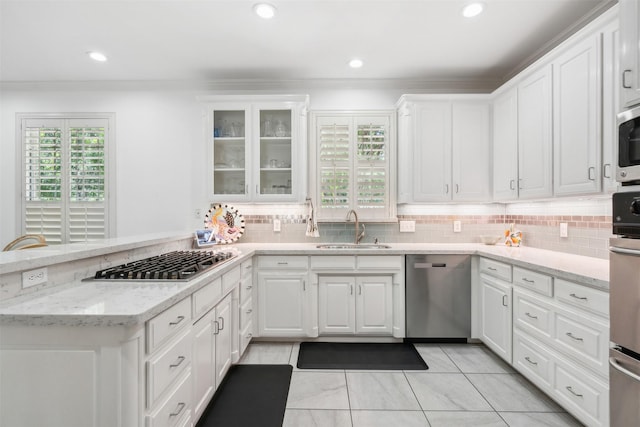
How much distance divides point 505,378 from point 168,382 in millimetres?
2331

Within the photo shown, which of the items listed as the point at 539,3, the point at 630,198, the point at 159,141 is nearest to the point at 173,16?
the point at 159,141

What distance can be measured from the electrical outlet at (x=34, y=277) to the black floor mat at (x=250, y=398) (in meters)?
1.17

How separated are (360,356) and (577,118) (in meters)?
2.40

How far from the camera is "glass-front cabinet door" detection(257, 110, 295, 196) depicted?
125 inches

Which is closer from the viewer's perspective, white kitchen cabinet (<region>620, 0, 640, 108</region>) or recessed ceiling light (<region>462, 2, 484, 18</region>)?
white kitchen cabinet (<region>620, 0, 640, 108</region>)

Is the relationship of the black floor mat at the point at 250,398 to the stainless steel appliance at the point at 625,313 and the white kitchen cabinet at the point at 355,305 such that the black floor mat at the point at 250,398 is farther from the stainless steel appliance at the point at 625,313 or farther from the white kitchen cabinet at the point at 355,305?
the stainless steel appliance at the point at 625,313

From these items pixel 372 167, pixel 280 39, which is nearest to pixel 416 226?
pixel 372 167

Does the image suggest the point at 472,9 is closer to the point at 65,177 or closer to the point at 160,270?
the point at 160,270

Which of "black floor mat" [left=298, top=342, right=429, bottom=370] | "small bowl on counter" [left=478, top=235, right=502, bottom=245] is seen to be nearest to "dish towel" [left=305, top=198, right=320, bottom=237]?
"black floor mat" [left=298, top=342, right=429, bottom=370]

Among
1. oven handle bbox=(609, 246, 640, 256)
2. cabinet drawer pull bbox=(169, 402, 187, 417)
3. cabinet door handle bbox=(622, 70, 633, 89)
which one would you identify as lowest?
cabinet drawer pull bbox=(169, 402, 187, 417)

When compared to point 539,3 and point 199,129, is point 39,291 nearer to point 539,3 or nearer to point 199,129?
point 199,129

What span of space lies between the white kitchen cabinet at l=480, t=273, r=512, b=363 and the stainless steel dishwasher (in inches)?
5.5

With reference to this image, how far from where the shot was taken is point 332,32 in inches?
99.6

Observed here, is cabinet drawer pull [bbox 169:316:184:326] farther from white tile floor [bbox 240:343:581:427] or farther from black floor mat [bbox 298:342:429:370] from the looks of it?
black floor mat [bbox 298:342:429:370]
